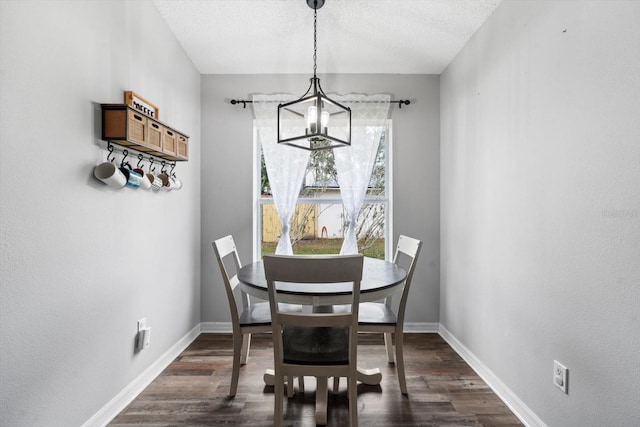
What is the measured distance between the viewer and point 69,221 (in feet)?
4.85

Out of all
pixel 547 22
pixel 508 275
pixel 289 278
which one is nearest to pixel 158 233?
pixel 289 278

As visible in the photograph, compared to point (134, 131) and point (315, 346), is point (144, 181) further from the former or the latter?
point (315, 346)

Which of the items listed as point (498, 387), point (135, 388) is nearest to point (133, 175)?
point (135, 388)

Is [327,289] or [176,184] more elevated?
[176,184]

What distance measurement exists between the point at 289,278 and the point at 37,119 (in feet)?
3.90

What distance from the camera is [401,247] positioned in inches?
97.8

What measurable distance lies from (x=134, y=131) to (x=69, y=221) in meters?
0.55

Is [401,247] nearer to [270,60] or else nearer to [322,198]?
[322,198]

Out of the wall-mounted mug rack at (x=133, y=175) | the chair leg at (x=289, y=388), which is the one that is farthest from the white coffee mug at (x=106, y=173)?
the chair leg at (x=289, y=388)

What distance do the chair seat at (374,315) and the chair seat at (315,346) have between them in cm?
29

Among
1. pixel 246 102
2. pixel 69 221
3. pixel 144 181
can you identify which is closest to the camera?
pixel 69 221

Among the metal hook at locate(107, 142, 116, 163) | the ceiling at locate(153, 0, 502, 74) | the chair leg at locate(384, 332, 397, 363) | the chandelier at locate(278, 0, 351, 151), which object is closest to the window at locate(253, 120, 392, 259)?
the chandelier at locate(278, 0, 351, 151)

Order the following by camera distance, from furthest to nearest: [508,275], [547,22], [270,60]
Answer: [270,60] < [508,275] < [547,22]

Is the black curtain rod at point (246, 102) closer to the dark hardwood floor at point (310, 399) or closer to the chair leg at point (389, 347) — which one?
the chair leg at point (389, 347)
